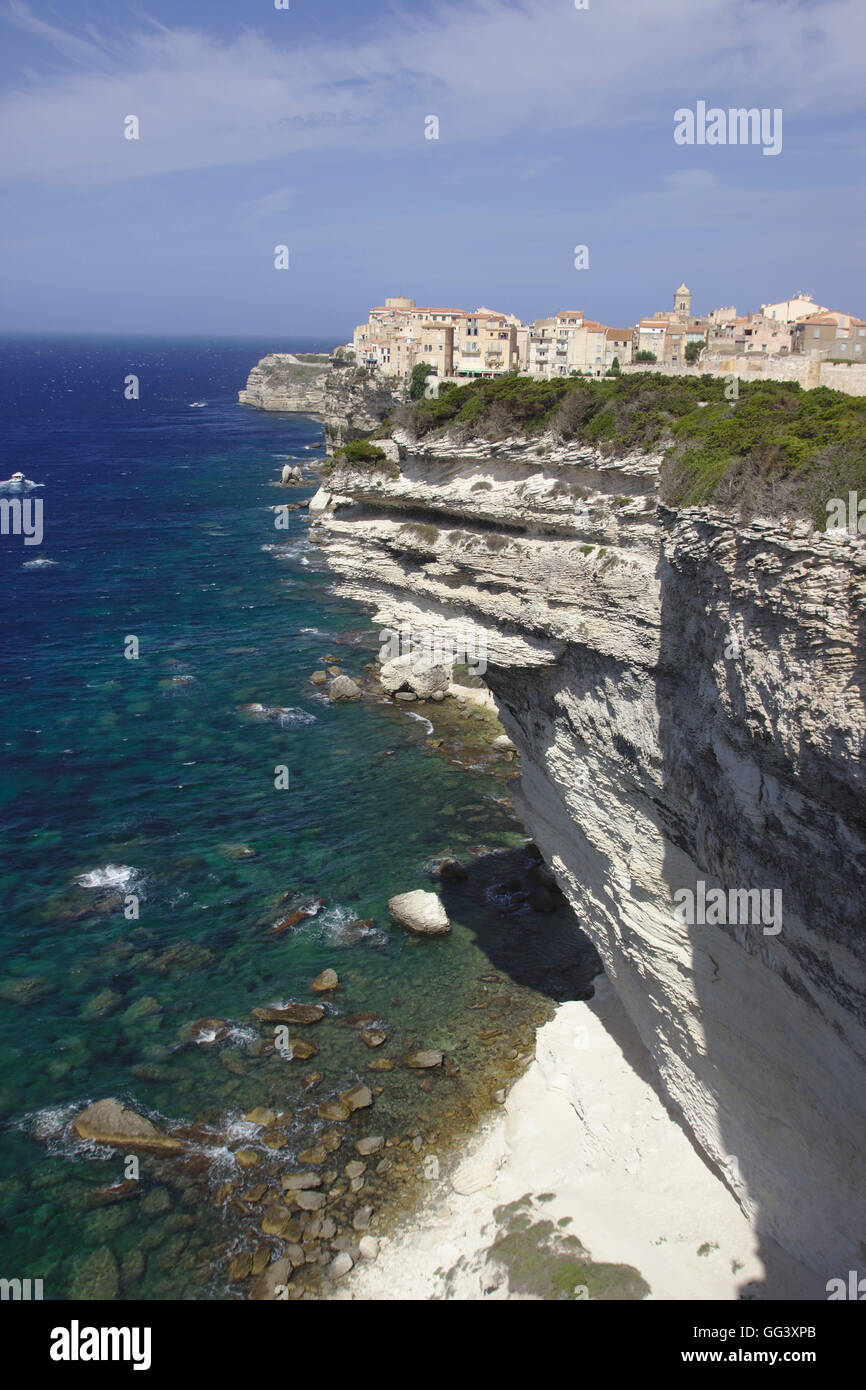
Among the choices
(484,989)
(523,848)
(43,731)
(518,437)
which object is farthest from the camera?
(43,731)

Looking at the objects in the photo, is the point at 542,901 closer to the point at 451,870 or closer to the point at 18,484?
the point at 451,870

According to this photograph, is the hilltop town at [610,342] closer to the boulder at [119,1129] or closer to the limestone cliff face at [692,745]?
the limestone cliff face at [692,745]

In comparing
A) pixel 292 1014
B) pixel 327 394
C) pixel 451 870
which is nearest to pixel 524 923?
pixel 451 870

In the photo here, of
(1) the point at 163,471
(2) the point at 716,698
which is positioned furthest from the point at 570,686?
(1) the point at 163,471

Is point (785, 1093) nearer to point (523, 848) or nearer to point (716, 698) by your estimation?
point (716, 698)

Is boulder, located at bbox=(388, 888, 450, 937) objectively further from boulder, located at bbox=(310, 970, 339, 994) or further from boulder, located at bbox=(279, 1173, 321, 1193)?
boulder, located at bbox=(279, 1173, 321, 1193)

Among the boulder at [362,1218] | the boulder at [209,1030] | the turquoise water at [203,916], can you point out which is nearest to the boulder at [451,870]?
the turquoise water at [203,916]

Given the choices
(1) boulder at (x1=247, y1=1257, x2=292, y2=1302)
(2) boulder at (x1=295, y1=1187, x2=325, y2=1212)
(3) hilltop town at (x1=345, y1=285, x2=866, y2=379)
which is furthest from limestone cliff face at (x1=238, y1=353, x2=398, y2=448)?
(1) boulder at (x1=247, y1=1257, x2=292, y2=1302)

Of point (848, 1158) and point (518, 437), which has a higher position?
point (518, 437)
